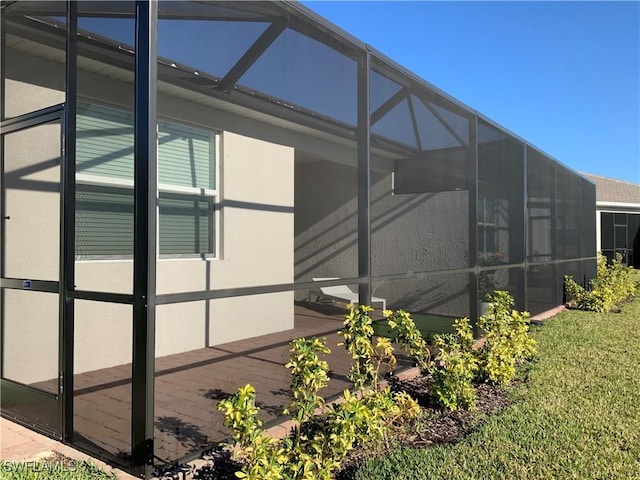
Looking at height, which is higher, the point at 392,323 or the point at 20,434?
the point at 392,323

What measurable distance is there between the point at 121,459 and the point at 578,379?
4.01m

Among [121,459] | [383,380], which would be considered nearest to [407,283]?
[383,380]

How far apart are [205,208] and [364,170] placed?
2.11m

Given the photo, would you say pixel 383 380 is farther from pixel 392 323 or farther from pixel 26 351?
pixel 26 351

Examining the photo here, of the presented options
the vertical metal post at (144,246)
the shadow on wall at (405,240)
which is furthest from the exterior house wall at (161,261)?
the shadow on wall at (405,240)

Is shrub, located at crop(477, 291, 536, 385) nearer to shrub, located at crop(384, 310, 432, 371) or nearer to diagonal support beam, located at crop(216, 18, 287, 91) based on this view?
shrub, located at crop(384, 310, 432, 371)

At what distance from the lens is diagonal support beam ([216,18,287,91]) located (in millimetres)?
3719

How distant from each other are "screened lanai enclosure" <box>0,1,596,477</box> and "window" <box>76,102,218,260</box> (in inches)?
0.7

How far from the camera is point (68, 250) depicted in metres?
2.76

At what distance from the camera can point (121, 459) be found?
8.02 ft

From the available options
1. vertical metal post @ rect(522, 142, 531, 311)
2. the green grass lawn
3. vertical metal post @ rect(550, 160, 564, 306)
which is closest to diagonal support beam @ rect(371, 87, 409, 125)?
the green grass lawn

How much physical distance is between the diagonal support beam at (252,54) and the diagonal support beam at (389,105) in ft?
3.80

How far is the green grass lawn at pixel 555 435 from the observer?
8.45 ft

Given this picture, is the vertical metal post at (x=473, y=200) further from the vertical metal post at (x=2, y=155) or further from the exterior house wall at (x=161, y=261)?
the vertical metal post at (x=2, y=155)
